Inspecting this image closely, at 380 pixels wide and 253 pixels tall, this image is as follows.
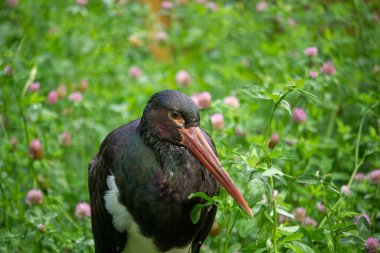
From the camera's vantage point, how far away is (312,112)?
3750mm

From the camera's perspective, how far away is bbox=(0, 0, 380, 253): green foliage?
2713 millimetres

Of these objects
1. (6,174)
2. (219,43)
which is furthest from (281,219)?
(219,43)

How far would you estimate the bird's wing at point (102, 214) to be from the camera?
2.85 metres

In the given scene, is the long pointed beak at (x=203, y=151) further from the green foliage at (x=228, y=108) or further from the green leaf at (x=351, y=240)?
the green leaf at (x=351, y=240)

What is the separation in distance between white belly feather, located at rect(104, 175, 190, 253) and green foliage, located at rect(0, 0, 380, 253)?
0.33 m

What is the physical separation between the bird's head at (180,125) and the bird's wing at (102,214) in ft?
0.89

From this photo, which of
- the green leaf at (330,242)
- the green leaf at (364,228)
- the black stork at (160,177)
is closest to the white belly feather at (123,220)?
the black stork at (160,177)

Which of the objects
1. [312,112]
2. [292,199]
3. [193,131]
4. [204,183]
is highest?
[193,131]

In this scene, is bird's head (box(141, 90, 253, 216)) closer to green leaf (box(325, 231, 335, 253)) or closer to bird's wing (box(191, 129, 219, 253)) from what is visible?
bird's wing (box(191, 129, 219, 253))

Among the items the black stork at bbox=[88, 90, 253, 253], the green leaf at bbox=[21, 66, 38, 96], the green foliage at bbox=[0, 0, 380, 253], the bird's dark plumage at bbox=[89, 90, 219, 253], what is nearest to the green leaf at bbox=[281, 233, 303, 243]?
the green foliage at bbox=[0, 0, 380, 253]

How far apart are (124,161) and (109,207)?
0.24 m

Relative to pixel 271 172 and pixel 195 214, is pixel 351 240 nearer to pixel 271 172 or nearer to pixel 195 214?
pixel 271 172

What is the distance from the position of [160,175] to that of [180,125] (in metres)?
0.24

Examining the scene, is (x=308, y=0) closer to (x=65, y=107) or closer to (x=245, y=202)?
(x=65, y=107)
